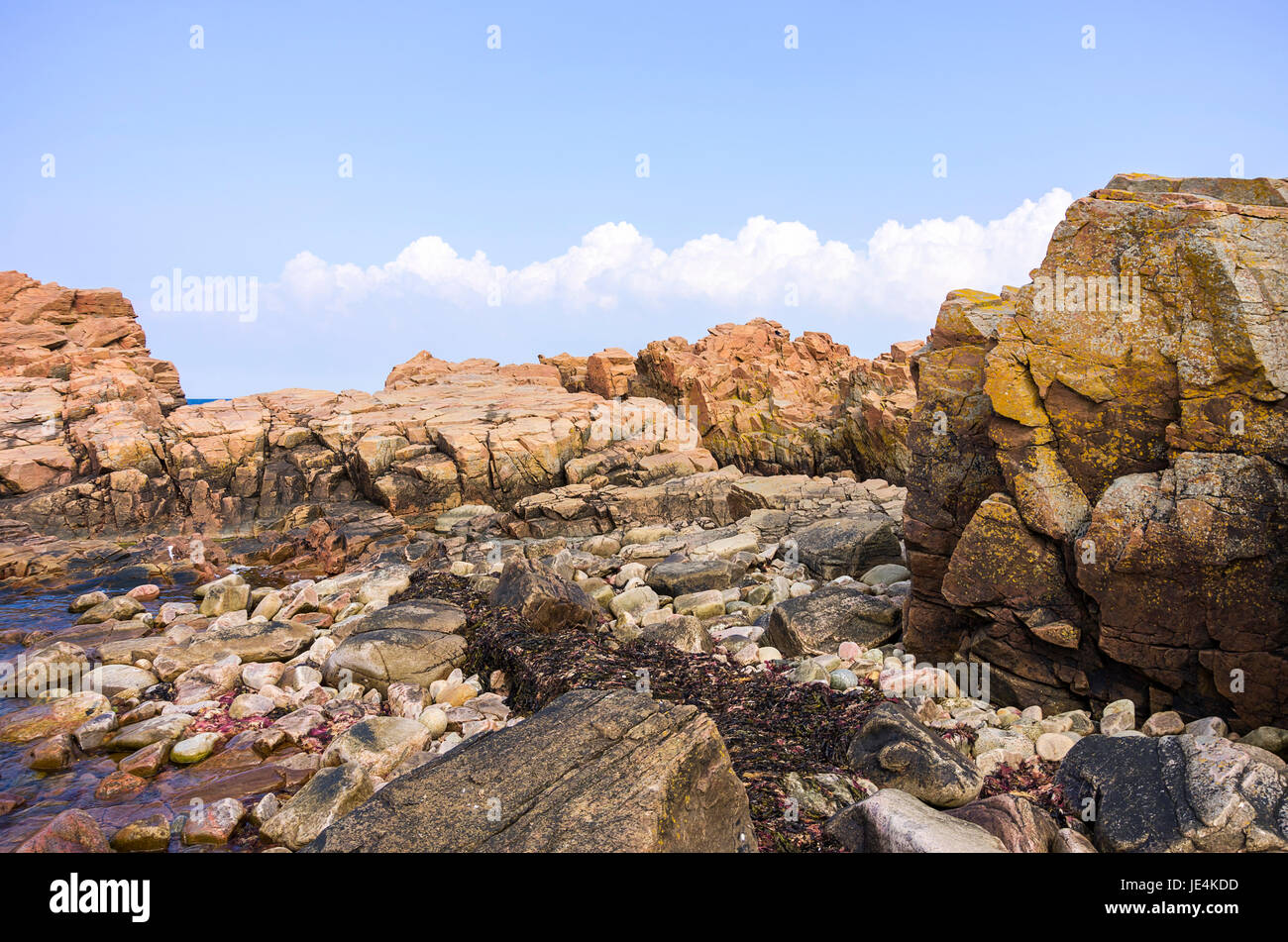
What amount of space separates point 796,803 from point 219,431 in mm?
30838

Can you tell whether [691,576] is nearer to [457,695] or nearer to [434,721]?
[457,695]

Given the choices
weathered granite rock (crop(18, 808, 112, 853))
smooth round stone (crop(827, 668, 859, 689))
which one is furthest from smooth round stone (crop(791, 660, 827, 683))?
weathered granite rock (crop(18, 808, 112, 853))

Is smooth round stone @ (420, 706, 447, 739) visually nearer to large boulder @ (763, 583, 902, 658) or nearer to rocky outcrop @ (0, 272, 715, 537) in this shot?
large boulder @ (763, 583, 902, 658)

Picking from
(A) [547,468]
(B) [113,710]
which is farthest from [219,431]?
(B) [113,710]

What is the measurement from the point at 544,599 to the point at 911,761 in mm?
6745

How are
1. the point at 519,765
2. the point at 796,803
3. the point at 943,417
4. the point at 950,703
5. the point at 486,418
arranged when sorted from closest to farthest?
1. the point at 519,765
2. the point at 796,803
3. the point at 950,703
4. the point at 943,417
5. the point at 486,418

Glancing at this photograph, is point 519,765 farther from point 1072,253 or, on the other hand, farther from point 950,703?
point 1072,253

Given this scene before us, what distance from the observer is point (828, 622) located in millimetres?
12039

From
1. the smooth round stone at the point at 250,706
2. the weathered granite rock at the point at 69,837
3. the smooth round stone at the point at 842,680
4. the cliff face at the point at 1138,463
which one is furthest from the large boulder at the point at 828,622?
the weathered granite rock at the point at 69,837

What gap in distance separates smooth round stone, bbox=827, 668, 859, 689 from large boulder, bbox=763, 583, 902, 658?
1.39 m

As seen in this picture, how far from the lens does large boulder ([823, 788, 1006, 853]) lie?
5.71 m

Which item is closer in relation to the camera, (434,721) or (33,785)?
(33,785)

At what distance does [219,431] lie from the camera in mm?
30641

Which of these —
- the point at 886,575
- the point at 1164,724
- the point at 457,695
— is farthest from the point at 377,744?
the point at 886,575
